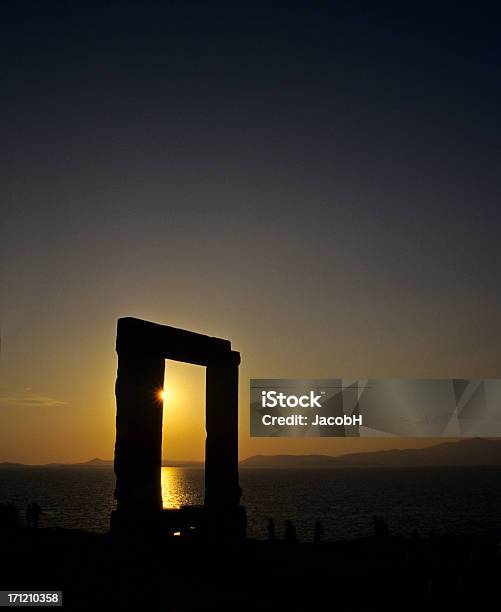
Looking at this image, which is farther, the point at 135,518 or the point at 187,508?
the point at 187,508

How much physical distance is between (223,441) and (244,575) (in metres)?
4.73

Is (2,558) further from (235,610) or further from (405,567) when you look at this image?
(405,567)

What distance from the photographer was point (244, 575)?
15.4 metres

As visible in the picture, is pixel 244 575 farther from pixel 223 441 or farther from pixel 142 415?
pixel 223 441

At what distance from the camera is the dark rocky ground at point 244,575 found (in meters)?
12.8

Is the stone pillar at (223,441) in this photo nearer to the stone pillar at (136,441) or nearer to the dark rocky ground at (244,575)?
the dark rocky ground at (244,575)

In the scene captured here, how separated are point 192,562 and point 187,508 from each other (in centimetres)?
183

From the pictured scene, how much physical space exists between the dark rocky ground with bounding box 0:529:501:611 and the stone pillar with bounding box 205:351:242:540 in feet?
3.84

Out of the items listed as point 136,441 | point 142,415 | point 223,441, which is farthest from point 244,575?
point 223,441

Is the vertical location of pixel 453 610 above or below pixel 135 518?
below

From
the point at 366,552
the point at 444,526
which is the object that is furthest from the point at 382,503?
the point at 366,552

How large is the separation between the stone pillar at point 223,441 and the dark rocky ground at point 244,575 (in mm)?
1170

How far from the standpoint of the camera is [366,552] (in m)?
19.0

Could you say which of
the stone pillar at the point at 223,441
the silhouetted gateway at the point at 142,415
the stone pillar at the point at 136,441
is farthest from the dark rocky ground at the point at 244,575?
the stone pillar at the point at 223,441
